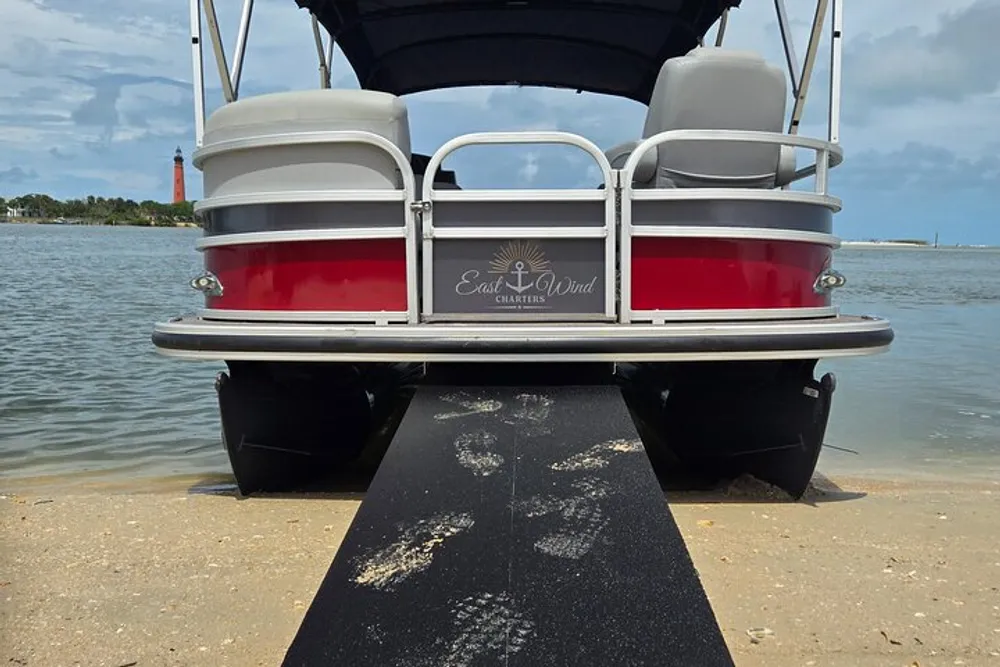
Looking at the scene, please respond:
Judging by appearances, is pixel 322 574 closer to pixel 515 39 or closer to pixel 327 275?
pixel 327 275

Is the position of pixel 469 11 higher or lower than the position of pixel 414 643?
higher

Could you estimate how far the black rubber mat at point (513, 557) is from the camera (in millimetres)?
2375

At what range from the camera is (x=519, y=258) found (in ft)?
12.6

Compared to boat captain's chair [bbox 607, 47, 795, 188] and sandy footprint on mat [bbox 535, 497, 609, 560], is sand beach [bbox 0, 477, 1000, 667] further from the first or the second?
boat captain's chair [bbox 607, 47, 795, 188]

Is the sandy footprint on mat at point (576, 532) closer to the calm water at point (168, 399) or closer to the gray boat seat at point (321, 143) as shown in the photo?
the gray boat seat at point (321, 143)

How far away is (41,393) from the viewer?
930cm

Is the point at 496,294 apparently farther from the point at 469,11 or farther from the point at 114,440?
the point at 114,440

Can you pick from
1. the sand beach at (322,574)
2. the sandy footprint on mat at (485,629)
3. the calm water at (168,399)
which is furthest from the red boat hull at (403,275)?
the calm water at (168,399)

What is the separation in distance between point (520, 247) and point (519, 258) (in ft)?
0.16

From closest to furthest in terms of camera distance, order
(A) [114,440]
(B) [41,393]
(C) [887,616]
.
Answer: (C) [887,616]
(A) [114,440]
(B) [41,393]

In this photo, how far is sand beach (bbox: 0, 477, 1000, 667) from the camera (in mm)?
3070

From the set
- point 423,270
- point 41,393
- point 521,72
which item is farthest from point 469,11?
point 41,393

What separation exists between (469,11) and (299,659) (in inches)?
215

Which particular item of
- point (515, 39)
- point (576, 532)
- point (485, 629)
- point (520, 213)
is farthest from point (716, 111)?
point (515, 39)
